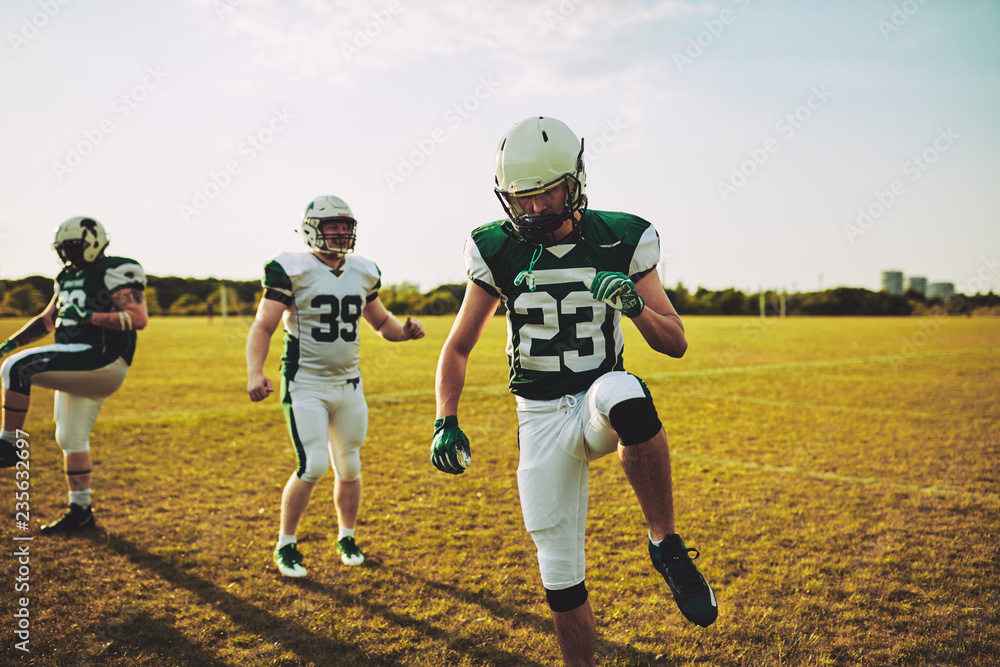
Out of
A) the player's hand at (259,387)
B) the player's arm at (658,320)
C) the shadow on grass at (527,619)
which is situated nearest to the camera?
the player's arm at (658,320)

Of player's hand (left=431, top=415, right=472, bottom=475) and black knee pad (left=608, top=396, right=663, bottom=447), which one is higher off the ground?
black knee pad (left=608, top=396, right=663, bottom=447)

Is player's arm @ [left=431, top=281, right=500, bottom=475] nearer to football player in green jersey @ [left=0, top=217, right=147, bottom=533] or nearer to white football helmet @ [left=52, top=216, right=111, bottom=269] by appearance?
football player in green jersey @ [left=0, top=217, right=147, bottom=533]

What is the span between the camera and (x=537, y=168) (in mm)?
2512

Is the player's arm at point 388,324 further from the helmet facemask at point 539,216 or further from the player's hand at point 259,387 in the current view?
the helmet facemask at point 539,216

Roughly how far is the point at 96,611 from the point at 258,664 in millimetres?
1214

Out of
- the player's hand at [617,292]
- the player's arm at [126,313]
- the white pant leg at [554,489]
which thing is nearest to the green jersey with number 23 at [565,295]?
the white pant leg at [554,489]

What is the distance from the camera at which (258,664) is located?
10.3 feet

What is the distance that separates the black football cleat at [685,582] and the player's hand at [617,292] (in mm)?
847

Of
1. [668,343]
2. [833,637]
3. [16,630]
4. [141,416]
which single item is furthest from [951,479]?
[141,416]

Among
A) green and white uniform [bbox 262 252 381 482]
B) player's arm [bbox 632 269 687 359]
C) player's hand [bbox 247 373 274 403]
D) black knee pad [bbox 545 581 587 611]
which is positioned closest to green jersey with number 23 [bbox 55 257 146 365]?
green and white uniform [bbox 262 252 381 482]

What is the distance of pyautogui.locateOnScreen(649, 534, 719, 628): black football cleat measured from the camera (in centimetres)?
220

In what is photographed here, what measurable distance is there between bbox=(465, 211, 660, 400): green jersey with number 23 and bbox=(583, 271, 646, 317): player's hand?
0.99 ft

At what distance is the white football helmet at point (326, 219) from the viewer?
14.5ft

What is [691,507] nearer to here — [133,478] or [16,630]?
[16,630]
